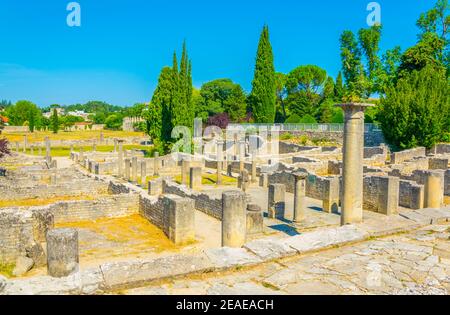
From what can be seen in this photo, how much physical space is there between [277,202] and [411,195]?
5029mm

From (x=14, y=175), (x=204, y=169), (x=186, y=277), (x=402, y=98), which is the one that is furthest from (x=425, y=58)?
(x=186, y=277)

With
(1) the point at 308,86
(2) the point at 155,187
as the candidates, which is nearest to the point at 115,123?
(1) the point at 308,86

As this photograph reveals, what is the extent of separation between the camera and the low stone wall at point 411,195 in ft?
47.2

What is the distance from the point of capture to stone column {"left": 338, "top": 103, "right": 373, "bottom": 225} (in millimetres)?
9062

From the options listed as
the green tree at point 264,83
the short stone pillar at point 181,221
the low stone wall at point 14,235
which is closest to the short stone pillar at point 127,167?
the short stone pillar at point 181,221

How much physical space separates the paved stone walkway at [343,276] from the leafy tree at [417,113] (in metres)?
25.4

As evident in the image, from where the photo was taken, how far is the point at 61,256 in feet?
21.0

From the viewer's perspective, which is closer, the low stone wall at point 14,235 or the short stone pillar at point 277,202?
the low stone wall at point 14,235

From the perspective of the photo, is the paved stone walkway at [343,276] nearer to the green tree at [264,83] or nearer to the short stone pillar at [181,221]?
the short stone pillar at [181,221]

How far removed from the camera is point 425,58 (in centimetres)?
3600

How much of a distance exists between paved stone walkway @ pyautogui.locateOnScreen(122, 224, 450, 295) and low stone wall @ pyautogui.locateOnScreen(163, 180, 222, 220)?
314 inches

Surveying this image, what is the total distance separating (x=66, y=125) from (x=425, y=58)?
8832cm

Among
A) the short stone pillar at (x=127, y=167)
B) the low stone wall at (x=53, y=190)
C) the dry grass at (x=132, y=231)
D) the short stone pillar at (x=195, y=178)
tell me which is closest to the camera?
the dry grass at (x=132, y=231)
